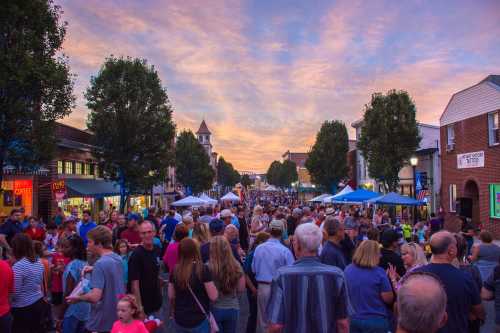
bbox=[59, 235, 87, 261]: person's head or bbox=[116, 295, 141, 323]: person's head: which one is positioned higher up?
bbox=[59, 235, 87, 261]: person's head

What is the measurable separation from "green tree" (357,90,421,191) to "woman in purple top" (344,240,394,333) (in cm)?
3134

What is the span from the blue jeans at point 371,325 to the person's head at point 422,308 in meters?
2.69

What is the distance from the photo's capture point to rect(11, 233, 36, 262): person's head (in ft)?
21.8

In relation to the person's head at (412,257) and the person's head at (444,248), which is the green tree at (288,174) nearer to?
the person's head at (412,257)

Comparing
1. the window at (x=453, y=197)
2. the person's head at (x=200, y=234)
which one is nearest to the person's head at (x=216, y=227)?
the person's head at (x=200, y=234)

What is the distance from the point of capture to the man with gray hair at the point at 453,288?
4.27 metres

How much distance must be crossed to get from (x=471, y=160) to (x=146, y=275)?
2656 centimetres

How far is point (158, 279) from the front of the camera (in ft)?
20.9

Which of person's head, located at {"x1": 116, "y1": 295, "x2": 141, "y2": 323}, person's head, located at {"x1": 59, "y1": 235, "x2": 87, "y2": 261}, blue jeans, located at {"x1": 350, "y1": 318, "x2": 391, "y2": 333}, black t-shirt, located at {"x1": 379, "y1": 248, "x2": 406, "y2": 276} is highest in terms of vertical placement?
person's head, located at {"x1": 59, "y1": 235, "x2": 87, "y2": 261}

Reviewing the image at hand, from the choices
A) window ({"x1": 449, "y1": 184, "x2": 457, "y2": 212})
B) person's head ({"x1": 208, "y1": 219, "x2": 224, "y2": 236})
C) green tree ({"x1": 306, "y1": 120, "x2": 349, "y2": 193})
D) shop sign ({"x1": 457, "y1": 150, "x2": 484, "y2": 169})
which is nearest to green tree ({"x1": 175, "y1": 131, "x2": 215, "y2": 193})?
green tree ({"x1": 306, "y1": 120, "x2": 349, "y2": 193})

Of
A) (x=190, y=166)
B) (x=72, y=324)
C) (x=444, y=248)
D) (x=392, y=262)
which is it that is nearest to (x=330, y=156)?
(x=190, y=166)

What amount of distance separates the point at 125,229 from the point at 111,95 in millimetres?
23628

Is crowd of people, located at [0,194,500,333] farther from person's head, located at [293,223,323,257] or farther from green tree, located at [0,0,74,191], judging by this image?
green tree, located at [0,0,74,191]

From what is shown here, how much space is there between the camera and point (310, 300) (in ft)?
Result: 12.9
